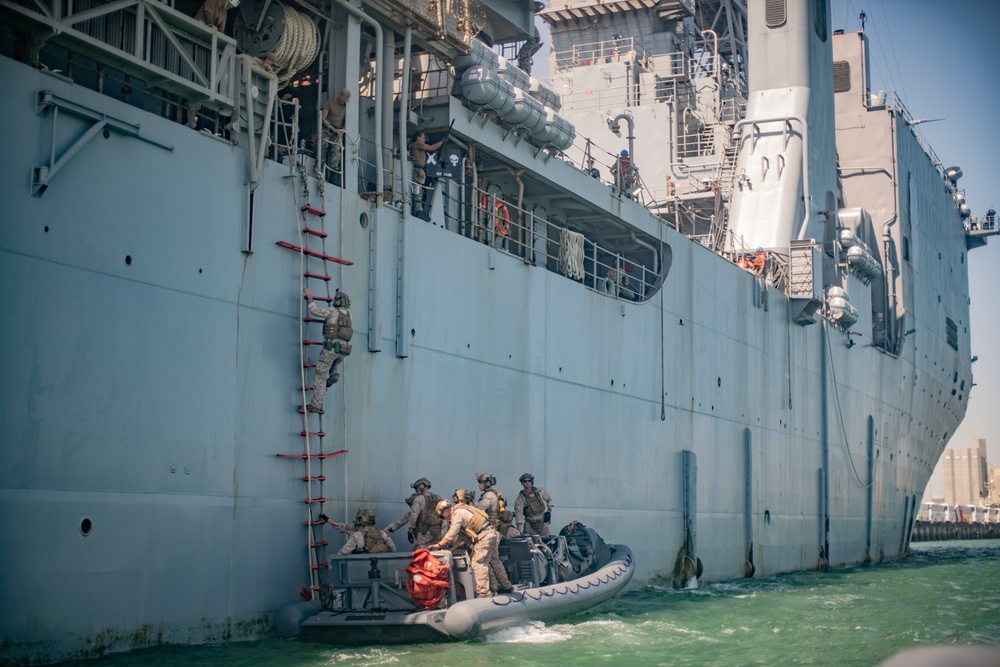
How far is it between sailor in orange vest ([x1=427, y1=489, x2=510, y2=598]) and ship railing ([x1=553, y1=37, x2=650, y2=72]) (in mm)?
18591

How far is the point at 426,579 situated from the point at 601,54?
68.3 feet

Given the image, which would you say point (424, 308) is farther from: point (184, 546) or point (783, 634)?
point (783, 634)

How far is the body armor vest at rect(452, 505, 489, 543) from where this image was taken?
11.5 meters

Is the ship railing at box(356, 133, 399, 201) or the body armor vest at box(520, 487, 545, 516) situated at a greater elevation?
the ship railing at box(356, 133, 399, 201)

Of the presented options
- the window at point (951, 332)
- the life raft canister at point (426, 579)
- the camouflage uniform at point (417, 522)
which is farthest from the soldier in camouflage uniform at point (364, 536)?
the window at point (951, 332)

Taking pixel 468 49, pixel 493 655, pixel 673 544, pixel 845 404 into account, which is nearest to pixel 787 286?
pixel 845 404

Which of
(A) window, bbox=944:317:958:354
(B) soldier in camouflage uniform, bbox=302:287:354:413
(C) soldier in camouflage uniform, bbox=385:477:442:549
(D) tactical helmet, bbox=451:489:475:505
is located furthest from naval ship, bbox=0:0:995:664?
(A) window, bbox=944:317:958:354

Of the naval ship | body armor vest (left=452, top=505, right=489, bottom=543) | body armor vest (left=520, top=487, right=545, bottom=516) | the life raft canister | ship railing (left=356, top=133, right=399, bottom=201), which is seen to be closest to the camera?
the naval ship

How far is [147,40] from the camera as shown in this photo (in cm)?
1013

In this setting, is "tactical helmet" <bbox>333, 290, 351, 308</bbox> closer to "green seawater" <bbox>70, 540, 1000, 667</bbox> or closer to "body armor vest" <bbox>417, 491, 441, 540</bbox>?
"body armor vest" <bbox>417, 491, 441, 540</bbox>

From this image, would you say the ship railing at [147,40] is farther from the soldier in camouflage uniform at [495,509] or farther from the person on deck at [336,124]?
the soldier in camouflage uniform at [495,509]

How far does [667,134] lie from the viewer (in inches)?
1064

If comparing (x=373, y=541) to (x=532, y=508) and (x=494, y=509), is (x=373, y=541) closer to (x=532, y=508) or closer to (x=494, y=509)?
(x=494, y=509)

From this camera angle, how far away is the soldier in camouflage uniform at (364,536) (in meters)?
11.2
